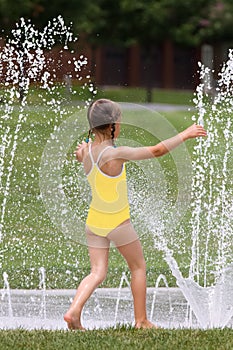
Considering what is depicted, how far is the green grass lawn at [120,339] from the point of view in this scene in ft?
14.7

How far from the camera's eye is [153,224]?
815 centimetres

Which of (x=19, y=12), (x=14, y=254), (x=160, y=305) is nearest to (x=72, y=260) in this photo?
(x=14, y=254)

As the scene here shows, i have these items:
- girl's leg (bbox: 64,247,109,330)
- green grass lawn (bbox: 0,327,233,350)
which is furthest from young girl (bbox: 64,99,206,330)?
green grass lawn (bbox: 0,327,233,350)

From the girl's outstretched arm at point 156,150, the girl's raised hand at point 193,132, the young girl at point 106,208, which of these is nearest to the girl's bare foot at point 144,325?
the young girl at point 106,208

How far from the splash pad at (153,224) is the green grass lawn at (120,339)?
0.53 metres

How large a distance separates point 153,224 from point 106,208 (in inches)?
129

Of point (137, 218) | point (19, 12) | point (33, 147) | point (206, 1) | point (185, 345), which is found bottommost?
point (185, 345)

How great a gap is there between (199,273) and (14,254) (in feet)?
5.00

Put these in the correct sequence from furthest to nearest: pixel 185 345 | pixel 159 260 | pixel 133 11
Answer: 1. pixel 133 11
2. pixel 159 260
3. pixel 185 345

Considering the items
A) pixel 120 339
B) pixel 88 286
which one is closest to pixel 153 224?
pixel 88 286

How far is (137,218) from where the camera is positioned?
7.49 m

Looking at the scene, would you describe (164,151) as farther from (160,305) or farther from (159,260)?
(159,260)

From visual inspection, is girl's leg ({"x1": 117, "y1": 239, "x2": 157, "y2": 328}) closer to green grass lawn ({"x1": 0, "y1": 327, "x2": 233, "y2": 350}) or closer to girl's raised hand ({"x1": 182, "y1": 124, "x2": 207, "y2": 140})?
green grass lawn ({"x1": 0, "y1": 327, "x2": 233, "y2": 350})

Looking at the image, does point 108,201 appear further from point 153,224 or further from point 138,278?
point 153,224
